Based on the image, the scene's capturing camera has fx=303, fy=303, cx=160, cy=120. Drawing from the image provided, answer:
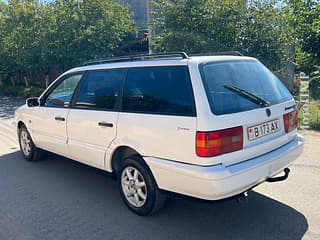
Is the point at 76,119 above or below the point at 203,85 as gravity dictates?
below

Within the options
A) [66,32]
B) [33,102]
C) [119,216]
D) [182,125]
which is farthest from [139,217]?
[66,32]

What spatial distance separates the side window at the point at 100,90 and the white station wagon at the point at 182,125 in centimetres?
1

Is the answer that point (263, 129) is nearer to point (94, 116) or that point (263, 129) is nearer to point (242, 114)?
point (242, 114)

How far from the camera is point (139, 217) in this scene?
336cm

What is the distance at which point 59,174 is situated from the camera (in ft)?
15.5

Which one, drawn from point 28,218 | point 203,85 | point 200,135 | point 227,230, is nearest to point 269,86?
point 203,85

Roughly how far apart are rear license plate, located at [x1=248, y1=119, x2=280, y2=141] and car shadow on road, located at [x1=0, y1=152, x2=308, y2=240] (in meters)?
0.75

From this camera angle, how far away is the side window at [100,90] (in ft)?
11.8

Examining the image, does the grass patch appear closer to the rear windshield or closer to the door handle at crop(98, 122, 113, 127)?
the rear windshield

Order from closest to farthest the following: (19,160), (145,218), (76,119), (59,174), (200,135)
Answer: (200,135)
(145,218)
(76,119)
(59,174)
(19,160)

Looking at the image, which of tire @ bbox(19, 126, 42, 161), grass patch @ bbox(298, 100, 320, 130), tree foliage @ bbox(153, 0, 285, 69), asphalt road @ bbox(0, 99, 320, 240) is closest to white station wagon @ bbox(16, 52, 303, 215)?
asphalt road @ bbox(0, 99, 320, 240)

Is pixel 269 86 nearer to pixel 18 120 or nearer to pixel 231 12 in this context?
pixel 18 120

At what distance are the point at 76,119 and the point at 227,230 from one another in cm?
233

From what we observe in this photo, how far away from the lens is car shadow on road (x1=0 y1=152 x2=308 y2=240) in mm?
3014
